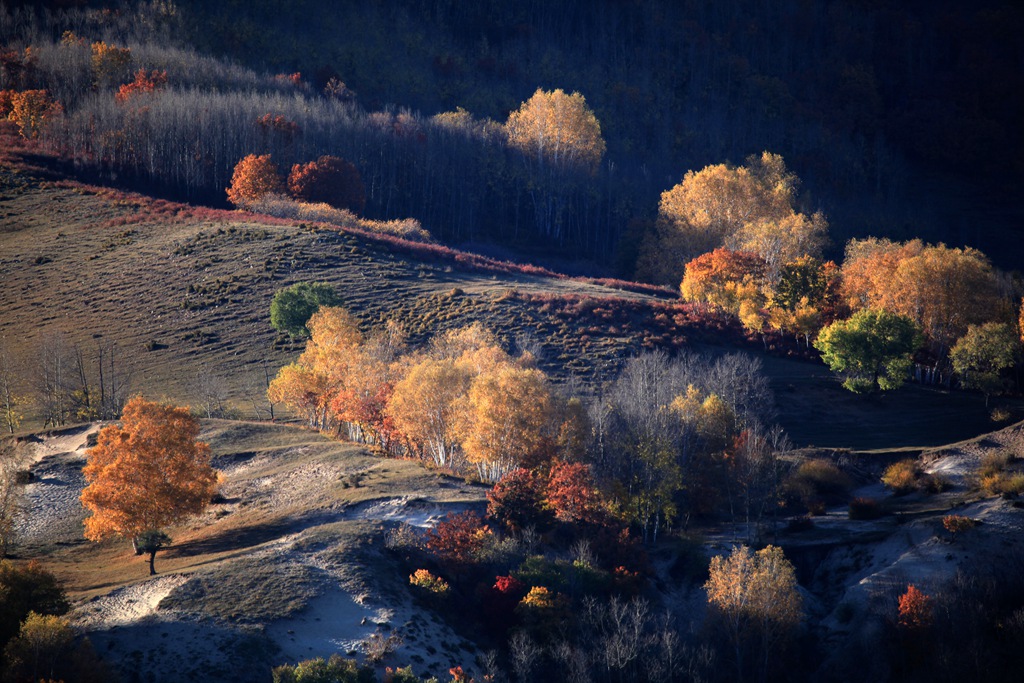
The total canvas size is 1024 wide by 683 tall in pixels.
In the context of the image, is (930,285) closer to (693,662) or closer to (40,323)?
(693,662)

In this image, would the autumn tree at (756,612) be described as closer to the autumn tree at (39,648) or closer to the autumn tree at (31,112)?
the autumn tree at (39,648)

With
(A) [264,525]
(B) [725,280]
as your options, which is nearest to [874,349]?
(B) [725,280]

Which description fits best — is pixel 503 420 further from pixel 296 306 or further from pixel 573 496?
pixel 296 306

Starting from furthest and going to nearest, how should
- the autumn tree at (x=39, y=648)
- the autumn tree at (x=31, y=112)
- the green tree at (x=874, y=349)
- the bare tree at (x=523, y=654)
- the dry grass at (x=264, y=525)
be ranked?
the autumn tree at (x=31, y=112) < the green tree at (x=874, y=349) < the bare tree at (x=523, y=654) < the dry grass at (x=264, y=525) < the autumn tree at (x=39, y=648)

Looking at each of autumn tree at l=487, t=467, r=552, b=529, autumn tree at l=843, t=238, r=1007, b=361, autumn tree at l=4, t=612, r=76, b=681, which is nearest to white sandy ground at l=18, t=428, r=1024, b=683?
autumn tree at l=487, t=467, r=552, b=529

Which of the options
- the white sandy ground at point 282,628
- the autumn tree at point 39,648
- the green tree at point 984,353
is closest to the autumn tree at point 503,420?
the white sandy ground at point 282,628
